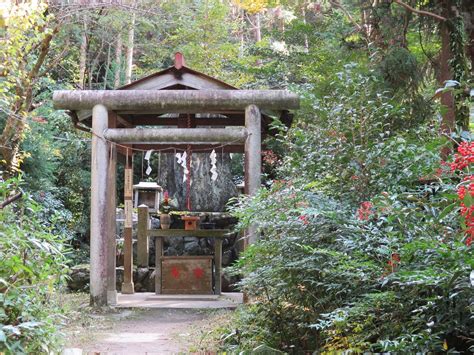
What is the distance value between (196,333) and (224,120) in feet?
15.3

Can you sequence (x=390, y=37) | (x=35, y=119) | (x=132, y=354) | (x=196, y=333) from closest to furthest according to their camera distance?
1. (x=132, y=354)
2. (x=196, y=333)
3. (x=390, y=37)
4. (x=35, y=119)

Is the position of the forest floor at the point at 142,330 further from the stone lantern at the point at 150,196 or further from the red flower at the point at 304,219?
the stone lantern at the point at 150,196

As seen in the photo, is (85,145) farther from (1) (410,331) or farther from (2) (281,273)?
(1) (410,331)

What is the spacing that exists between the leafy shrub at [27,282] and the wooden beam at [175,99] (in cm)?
475

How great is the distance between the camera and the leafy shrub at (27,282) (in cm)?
331

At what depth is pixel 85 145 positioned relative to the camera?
16.1m

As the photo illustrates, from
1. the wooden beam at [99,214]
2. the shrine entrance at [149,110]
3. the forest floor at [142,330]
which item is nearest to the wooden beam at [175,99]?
the shrine entrance at [149,110]

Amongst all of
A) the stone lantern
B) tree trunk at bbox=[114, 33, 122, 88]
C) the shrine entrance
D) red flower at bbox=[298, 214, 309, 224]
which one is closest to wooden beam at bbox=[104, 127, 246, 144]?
the shrine entrance

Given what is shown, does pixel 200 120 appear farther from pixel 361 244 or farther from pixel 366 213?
pixel 361 244

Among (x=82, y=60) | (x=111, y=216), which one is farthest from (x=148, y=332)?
(x=82, y=60)

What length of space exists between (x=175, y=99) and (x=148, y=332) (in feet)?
10.6

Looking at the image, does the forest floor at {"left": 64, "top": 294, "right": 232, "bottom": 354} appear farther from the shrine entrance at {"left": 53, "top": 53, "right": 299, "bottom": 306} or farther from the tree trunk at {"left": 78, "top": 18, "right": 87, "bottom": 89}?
the tree trunk at {"left": 78, "top": 18, "right": 87, "bottom": 89}

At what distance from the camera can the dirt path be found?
19.3 ft

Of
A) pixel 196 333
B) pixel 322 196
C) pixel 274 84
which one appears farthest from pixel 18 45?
pixel 274 84
